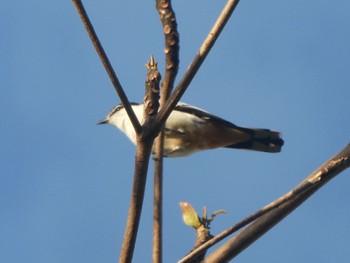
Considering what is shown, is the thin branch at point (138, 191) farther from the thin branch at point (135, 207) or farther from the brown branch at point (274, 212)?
the brown branch at point (274, 212)

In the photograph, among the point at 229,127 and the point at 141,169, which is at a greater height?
the point at 229,127

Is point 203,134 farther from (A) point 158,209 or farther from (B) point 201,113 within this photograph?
(A) point 158,209

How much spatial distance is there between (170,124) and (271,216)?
478 centimetres

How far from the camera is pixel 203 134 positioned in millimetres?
7203

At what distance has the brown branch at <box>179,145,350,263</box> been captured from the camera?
7.14 feet

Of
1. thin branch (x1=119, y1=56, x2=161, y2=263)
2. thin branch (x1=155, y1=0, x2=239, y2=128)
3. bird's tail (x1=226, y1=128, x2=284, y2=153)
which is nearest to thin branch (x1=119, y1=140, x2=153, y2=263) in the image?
thin branch (x1=119, y1=56, x2=161, y2=263)

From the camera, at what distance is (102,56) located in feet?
7.29

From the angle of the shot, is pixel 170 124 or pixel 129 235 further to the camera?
pixel 170 124

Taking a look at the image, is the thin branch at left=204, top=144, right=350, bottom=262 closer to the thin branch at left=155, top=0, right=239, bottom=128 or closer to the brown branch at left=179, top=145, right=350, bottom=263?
the brown branch at left=179, top=145, right=350, bottom=263

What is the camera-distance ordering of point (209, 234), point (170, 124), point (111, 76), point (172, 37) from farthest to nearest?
point (170, 124), point (209, 234), point (172, 37), point (111, 76)

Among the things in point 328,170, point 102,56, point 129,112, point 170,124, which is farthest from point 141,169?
point 170,124

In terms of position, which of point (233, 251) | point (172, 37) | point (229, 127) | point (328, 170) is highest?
point (229, 127)

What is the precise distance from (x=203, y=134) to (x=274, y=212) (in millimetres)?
4867

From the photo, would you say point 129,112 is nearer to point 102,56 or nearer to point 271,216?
point 102,56
